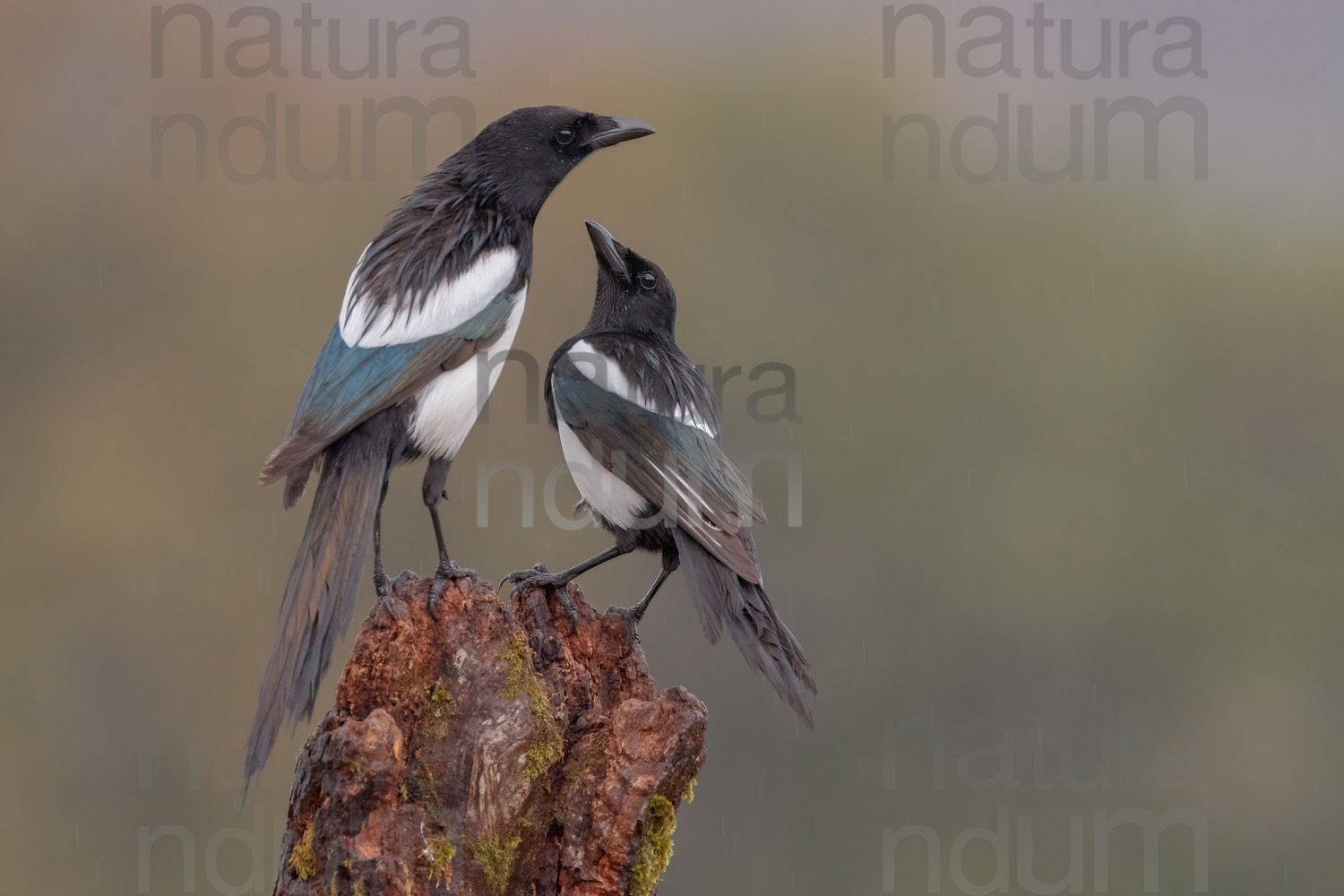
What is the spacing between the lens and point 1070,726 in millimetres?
16625

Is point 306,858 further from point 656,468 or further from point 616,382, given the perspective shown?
point 616,382

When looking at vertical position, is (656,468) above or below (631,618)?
above

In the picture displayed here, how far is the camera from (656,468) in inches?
170

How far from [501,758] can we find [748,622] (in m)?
0.76

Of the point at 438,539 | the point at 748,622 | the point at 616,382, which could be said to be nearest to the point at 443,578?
the point at 438,539

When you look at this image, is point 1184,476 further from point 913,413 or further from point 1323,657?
point 913,413

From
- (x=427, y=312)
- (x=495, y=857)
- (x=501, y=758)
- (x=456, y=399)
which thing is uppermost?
(x=427, y=312)

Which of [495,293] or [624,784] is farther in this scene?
[495,293]

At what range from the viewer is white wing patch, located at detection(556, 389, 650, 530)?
174 inches

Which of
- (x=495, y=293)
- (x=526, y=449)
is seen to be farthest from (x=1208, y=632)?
(x=495, y=293)

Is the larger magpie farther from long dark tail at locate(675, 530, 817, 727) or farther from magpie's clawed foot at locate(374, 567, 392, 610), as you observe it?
long dark tail at locate(675, 530, 817, 727)

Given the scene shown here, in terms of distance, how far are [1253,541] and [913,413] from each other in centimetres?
477

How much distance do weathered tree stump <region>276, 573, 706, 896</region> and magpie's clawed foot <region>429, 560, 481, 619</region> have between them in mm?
22

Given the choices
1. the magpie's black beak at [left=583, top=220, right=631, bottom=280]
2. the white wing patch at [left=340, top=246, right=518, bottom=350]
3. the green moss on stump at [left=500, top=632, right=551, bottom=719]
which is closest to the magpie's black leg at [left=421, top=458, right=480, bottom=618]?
the green moss on stump at [left=500, top=632, right=551, bottom=719]
